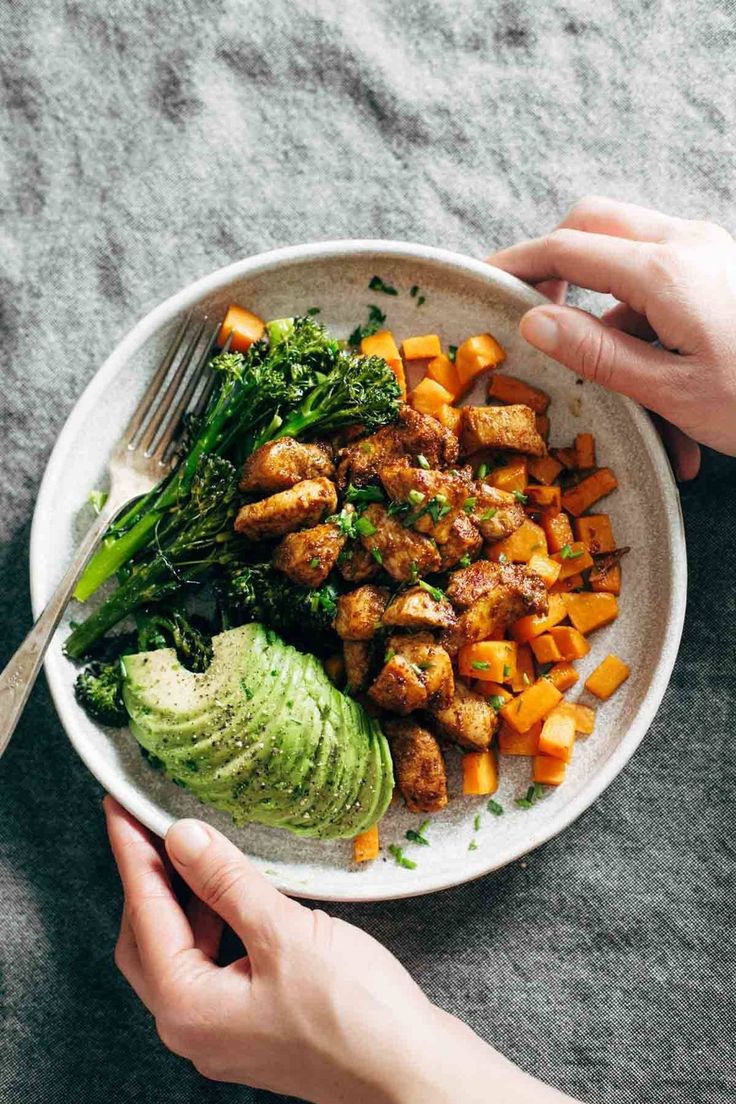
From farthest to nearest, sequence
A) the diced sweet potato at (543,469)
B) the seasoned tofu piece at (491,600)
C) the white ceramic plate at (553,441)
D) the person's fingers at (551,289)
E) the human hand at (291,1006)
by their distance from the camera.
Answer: the person's fingers at (551,289) → the diced sweet potato at (543,469) → the white ceramic plate at (553,441) → the seasoned tofu piece at (491,600) → the human hand at (291,1006)

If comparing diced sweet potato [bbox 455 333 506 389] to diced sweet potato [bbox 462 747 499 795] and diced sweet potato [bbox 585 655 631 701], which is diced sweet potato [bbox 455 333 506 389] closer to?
diced sweet potato [bbox 585 655 631 701]

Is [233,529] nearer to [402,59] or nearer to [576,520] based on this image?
[576,520]

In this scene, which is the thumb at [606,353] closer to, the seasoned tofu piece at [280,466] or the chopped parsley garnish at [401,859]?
the seasoned tofu piece at [280,466]

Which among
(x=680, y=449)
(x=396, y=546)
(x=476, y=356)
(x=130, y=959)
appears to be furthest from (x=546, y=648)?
(x=130, y=959)

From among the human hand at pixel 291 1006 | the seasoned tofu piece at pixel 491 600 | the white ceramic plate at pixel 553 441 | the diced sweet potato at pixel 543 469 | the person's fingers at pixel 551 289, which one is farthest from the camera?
the person's fingers at pixel 551 289

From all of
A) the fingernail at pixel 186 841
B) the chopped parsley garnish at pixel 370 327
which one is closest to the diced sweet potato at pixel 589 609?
the chopped parsley garnish at pixel 370 327

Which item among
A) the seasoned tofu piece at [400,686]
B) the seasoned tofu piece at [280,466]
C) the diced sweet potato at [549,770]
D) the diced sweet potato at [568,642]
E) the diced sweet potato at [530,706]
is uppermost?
the seasoned tofu piece at [280,466]

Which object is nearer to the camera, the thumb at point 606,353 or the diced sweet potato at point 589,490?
the thumb at point 606,353
